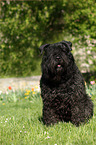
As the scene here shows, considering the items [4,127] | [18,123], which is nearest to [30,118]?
A: [18,123]

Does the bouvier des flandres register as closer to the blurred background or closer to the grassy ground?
the grassy ground

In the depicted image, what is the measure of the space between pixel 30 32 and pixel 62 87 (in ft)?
26.9

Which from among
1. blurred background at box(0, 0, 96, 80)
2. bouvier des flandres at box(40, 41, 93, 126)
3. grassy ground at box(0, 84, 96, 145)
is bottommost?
grassy ground at box(0, 84, 96, 145)

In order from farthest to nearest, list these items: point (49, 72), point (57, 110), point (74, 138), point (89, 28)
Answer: point (89, 28), point (57, 110), point (49, 72), point (74, 138)

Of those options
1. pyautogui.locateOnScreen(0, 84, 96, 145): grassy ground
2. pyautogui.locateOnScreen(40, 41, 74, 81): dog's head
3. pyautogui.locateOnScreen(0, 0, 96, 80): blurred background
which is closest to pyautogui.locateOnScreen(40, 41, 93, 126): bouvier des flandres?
pyautogui.locateOnScreen(40, 41, 74, 81): dog's head

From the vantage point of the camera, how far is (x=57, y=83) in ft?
11.6

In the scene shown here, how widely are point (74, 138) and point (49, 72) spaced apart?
106 cm

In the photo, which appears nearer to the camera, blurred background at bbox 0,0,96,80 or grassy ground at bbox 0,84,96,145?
grassy ground at bbox 0,84,96,145

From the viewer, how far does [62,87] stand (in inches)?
138

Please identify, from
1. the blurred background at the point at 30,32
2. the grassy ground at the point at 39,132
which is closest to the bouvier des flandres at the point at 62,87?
the grassy ground at the point at 39,132

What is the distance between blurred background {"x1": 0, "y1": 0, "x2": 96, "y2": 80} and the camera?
10.9 metres

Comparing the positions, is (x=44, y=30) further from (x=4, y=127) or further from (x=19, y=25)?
(x=4, y=127)

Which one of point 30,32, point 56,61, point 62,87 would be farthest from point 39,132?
point 30,32

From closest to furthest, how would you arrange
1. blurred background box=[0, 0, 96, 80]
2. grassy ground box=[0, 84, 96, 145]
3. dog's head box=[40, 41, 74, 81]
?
grassy ground box=[0, 84, 96, 145]
dog's head box=[40, 41, 74, 81]
blurred background box=[0, 0, 96, 80]
